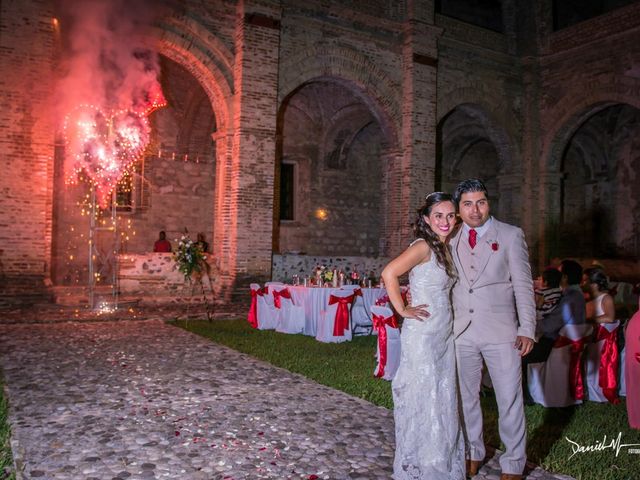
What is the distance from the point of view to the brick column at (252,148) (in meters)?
12.7

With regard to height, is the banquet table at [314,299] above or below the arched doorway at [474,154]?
below

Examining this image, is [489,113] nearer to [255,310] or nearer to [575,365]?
[255,310]

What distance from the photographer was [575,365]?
17.7 feet

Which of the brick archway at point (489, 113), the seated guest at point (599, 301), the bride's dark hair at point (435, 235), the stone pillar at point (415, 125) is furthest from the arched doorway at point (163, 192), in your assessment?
the bride's dark hair at point (435, 235)

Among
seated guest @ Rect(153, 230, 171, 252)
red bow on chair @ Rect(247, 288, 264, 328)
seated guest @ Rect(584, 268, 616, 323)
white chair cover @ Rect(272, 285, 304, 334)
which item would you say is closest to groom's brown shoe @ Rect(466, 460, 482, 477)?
seated guest @ Rect(584, 268, 616, 323)

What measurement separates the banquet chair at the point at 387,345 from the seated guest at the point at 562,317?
1.38 m

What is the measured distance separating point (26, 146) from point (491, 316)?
1088 cm

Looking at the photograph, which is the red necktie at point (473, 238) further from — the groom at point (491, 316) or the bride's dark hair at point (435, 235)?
the bride's dark hair at point (435, 235)

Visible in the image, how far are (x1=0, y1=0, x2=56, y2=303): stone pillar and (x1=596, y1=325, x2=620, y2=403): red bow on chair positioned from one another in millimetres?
10294

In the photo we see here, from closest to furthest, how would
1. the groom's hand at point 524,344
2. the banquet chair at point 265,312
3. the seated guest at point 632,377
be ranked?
the groom's hand at point 524,344, the seated guest at point 632,377, the banquet chair at point 265,312

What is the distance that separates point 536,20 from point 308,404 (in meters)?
16.2

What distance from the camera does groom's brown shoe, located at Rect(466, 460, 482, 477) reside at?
339 centimetres

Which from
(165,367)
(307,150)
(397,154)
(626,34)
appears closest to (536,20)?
(626,34)

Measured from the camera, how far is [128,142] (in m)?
15.8
